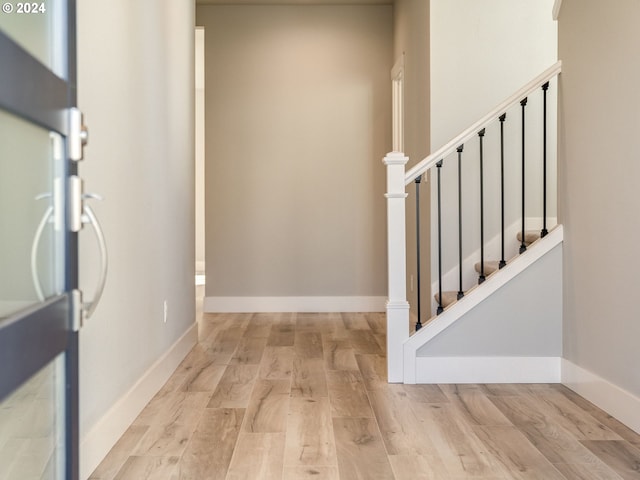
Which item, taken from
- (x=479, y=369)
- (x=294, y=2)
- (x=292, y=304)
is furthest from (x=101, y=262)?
(x=294, y=2)

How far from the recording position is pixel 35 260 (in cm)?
126

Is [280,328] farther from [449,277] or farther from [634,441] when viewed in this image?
[634,441]

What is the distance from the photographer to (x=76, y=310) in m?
1.41

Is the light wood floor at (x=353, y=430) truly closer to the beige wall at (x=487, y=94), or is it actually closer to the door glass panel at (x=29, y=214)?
the door glass panel at (x=29, y=214)

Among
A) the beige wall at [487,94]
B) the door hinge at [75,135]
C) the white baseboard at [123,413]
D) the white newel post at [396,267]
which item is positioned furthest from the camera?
the beige wall at [487,94]

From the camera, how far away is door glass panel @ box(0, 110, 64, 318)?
1.13 metres

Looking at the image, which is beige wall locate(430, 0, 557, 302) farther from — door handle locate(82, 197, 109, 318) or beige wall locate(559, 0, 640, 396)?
door handle locate(82, 197, 109, 318)

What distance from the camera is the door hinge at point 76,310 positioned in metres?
1.39

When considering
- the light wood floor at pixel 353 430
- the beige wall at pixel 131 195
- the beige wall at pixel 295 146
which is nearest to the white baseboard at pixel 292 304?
the beige wall at pixel 295 146

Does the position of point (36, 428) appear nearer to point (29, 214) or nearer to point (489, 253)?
point (29, 214)

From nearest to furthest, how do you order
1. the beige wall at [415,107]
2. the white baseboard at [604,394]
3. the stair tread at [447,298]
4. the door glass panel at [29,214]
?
the door glass panel at [29,214] → the white baseboard at [604,394] → the stair tread at [447,298] → the beige wall at [415,107]

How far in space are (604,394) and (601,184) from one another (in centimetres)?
93

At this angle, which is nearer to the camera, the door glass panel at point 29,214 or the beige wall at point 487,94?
the door glass panel at point 29,214

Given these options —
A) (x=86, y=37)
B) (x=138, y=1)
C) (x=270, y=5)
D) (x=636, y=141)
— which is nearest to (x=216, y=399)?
(x=86, y=37)
